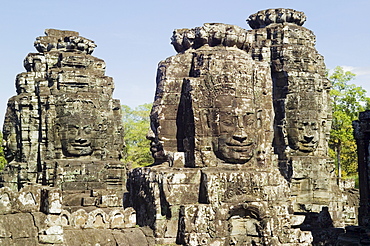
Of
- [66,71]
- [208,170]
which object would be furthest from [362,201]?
[66,71]

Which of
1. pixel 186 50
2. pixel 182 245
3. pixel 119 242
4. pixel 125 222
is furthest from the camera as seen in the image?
pixel 186 50

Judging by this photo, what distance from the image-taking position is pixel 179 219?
13578mm

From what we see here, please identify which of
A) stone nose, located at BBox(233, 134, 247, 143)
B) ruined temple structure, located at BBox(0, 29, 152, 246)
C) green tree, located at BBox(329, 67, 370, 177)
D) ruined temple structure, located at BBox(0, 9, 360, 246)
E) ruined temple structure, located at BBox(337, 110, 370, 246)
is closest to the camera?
ruined temple structure, located at BBox(0, 9, 360, 246)

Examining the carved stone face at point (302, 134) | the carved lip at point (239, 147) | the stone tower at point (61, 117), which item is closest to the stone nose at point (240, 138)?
the carved lip at point (239, 147)

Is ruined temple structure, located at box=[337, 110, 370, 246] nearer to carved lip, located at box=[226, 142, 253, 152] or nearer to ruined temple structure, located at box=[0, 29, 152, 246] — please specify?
carved lip, located at box=[226, 142, 253, 152]

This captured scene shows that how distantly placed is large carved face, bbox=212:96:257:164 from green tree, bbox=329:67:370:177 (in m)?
21.9

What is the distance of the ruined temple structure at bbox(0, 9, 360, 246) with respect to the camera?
11672 millimetres

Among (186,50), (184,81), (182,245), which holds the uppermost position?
(186,50)

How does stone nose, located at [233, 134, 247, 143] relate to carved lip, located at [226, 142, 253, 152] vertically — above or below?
above

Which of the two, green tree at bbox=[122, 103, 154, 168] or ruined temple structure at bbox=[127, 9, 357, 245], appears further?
green tree at bbox=[122, 103, 154, 168]

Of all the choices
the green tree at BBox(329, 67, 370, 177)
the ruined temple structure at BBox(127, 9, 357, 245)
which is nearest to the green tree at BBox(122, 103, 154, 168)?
the green tree at BBox(329, 67, 370, 177)

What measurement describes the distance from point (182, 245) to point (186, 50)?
5379 mm

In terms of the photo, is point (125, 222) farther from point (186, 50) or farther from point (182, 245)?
point (186, 50)

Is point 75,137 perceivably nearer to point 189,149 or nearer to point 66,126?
point 66,126
